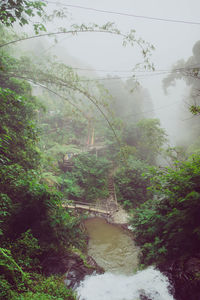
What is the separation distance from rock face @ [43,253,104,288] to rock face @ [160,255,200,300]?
244 cm

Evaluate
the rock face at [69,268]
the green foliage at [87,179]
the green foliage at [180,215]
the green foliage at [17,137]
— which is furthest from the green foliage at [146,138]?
the rock face at [69,268]

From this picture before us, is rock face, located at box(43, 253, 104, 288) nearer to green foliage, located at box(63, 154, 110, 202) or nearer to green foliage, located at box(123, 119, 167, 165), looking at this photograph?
green foliage, located at box(63, 154, 110, 202)

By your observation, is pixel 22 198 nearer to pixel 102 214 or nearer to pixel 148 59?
pixel 148 59

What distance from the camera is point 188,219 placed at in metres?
3.08

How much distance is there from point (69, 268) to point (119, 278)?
1786 millimetres

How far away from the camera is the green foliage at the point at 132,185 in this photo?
1099 centimetres

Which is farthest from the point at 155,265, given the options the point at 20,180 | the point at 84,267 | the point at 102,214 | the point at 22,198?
the point at 102,214

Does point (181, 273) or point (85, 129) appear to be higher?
point (85, 129)

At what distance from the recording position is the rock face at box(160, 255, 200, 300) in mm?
2906

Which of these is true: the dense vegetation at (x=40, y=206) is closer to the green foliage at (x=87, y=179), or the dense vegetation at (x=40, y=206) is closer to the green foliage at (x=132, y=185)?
the green foliage at (x=87, y=179)

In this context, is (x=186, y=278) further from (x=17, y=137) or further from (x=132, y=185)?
(x=132, y=185)

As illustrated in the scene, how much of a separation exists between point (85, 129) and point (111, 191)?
9.06m

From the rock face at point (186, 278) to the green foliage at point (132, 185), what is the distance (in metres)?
7.03

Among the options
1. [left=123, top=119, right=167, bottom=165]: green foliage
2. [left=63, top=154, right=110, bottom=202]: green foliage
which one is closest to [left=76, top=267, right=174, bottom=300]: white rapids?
[left=63, top=154, right=110, bottom=202]: green foliage
